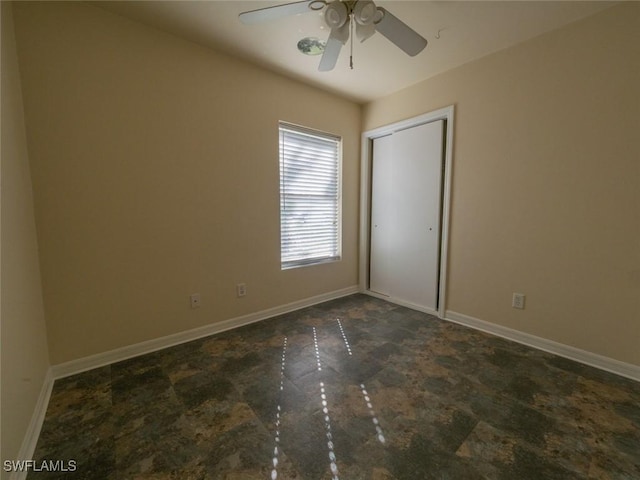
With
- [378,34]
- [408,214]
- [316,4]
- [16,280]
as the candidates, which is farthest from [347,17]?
[16,280]

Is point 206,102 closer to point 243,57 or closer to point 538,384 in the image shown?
point 243,57

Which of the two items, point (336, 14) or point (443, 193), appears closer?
point (336, 14)

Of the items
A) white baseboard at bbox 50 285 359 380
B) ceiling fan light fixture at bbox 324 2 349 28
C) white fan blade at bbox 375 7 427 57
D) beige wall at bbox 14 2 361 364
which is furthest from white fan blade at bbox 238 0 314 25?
white baseboard at bbox 50 285 359 380

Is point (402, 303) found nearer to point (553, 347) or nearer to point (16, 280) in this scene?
point (553, 347)

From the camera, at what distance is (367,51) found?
2.42 meters

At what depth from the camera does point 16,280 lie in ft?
4.61

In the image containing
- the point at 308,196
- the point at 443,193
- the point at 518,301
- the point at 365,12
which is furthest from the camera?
the point at 308,196

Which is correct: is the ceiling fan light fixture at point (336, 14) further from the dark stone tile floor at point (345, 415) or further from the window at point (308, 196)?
the dark stone tile floor at point (345, 415)

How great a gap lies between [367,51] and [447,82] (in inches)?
37.8

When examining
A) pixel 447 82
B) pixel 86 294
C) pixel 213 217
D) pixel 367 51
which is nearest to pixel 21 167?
pixel 86 294

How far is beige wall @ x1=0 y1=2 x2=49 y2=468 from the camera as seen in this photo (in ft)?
3.93

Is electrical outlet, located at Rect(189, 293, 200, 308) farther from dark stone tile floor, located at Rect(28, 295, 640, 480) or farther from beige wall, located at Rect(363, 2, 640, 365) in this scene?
beige wall, located at Rect(363, 2, 640, 365)

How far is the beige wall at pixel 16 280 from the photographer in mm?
1199

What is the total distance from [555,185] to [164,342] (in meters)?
3.50
